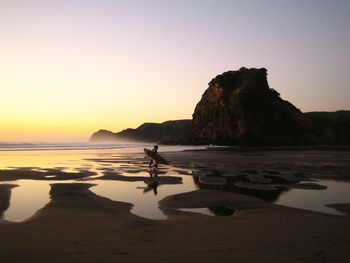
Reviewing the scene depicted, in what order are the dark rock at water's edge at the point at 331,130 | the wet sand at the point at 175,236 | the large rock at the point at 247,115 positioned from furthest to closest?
1. the dark rock at water's edge at the point at 331,130
2. the large rock at the point at 247,115
3. the wet sand at the point at 175,236

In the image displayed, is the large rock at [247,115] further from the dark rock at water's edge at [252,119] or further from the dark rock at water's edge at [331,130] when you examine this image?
the dark rock at water's edge at [331,130]

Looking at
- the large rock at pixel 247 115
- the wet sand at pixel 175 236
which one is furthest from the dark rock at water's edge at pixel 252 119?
the wet sand at pixel 175 236

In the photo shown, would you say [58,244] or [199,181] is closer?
[58,244]

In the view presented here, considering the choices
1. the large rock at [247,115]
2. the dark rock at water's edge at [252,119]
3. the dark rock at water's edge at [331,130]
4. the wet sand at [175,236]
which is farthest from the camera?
the dark rock at water's edge at [331,130]

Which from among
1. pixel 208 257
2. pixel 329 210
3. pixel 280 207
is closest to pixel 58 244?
pixel 208 257

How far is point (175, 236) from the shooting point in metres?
6.49

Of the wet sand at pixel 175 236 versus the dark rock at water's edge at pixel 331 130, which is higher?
the dark rock at water's edge at pixel 331 130

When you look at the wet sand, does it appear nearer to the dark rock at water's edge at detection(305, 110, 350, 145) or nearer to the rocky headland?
the rocky headland

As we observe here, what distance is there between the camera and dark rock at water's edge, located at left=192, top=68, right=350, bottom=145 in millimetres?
83062

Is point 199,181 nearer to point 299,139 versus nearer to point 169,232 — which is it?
point 169,232

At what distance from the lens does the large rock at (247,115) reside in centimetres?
8288

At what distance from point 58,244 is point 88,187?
7.75 metres

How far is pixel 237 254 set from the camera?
541 cm

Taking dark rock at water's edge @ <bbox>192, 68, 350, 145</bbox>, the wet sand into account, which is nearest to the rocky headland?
dark rock at water's edge @ <bbox>192, 68, 350, 145</bbox>
